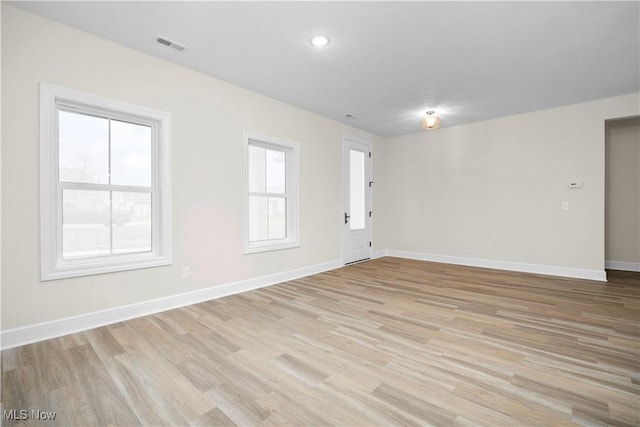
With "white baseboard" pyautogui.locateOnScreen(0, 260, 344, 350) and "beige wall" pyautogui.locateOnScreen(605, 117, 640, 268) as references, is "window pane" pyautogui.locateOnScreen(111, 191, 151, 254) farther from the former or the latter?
"beige wall" pyautogui.locateOnScreen(605, 117, 640, 268)

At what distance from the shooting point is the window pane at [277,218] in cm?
461

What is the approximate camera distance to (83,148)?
2838mm

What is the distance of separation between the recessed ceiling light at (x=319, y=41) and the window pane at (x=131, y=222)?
2.39 m

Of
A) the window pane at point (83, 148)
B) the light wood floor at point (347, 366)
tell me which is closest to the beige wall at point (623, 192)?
the light wood floor at point (347, 366)

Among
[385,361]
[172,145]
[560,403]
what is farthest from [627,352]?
[172,145]

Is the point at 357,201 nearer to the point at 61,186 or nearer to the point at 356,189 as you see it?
the point at 356,189

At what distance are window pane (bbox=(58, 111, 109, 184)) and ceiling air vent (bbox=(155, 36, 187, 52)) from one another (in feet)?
3.18

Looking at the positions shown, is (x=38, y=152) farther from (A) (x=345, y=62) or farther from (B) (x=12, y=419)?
(A) (x=345, y=62)

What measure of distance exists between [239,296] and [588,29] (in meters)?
4.56

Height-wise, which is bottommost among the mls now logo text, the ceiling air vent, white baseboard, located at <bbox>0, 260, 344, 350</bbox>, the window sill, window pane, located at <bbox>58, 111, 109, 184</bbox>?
the mls now logo text

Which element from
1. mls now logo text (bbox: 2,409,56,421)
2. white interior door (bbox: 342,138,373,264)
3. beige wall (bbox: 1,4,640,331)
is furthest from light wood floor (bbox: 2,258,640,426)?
white interior door (bbox: 342,138,373,264)

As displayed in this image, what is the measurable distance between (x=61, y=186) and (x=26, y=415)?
1.90 metres

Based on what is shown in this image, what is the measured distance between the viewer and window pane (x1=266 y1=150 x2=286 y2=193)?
4566 mm

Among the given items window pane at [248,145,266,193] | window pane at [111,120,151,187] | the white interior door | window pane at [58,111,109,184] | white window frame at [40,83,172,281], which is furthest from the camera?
the white interior door
